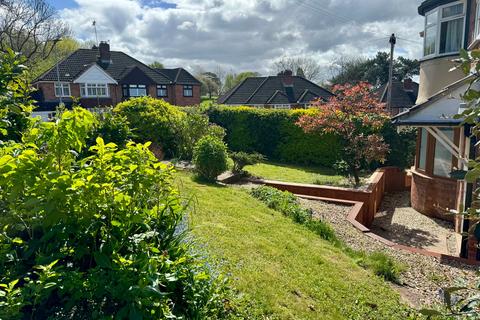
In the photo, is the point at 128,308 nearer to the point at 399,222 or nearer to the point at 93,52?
the point at 399,222

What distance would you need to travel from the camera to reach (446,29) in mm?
11125

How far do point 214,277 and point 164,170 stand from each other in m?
1.52

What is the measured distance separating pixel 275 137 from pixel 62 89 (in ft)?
87.7

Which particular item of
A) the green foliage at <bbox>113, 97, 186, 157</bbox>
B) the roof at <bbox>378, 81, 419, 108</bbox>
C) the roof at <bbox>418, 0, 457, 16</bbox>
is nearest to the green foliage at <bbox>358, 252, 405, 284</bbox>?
the roof at <bbox>418, 0, 457, 16</bbox>

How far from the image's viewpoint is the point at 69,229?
8.63ft

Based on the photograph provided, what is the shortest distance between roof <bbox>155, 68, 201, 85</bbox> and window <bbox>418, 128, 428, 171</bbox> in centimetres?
3621

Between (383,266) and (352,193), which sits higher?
(352,193)

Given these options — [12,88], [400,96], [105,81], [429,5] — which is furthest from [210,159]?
[400,96]

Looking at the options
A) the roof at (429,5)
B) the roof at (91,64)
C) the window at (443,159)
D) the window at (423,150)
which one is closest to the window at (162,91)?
the roof at (91,64)

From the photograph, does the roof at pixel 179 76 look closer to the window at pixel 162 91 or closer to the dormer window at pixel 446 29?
the window at pixel 162 91

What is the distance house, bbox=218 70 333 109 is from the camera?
40438mm

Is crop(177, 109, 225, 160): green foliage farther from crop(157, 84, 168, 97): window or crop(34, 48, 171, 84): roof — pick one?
crop(157, 84, 168, 97): window

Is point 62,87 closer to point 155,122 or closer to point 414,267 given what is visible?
point 155,122

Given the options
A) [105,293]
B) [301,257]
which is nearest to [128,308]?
[105,293]
